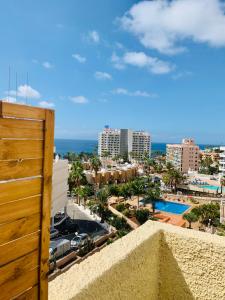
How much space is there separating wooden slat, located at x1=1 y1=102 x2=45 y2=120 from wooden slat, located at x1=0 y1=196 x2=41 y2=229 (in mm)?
534

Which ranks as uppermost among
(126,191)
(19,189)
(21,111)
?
(21,111)

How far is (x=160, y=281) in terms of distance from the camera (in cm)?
394

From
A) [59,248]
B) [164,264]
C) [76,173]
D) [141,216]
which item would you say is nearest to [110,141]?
[76,173]

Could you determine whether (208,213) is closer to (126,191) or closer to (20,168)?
(126,191)

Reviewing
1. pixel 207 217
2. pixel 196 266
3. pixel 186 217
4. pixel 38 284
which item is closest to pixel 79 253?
pixel 186 217

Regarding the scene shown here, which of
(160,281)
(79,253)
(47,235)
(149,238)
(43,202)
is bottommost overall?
(79,253)

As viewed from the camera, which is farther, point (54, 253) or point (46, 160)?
point (54, 253)

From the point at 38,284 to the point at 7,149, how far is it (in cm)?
99

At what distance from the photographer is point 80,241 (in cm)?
2233

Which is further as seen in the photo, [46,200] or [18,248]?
[46,200]

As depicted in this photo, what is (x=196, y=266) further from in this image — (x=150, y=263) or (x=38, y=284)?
(x=38, y=284)

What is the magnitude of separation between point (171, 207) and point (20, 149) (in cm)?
3914

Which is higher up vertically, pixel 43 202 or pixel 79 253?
pixel 43 202

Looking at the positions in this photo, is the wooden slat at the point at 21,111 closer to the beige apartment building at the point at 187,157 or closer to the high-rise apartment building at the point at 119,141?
the beige apartment building at the point at 187,157
